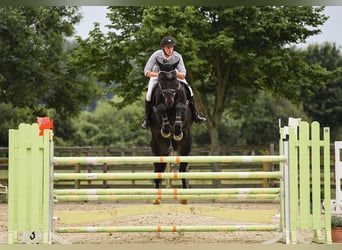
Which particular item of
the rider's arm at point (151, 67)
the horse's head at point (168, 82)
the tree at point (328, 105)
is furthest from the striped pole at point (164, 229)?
the tree at point (328, 105)

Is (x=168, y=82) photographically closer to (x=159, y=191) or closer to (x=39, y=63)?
(x=159, y=191)

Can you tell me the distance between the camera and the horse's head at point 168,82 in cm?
850

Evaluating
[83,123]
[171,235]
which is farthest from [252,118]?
[171,235]

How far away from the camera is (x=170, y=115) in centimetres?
903

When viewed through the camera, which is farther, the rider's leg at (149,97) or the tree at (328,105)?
the tree at (328,105)

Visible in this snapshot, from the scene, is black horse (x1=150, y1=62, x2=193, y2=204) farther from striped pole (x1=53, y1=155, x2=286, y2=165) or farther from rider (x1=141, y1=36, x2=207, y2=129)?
striped pole (x1=53, y1=155, x2=286, y2=165)

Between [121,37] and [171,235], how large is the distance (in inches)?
437

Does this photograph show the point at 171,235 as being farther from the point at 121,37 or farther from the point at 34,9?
the point at 34,9

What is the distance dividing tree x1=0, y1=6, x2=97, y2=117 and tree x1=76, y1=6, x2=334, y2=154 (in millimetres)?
1407

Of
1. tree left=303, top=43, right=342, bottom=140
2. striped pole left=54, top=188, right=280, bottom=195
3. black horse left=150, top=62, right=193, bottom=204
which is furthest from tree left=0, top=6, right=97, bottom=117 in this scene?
tree left=303, top=43, right=342, bottom=140

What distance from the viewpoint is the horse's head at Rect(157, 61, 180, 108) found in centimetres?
850

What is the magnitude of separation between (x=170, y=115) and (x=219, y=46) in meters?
8.84

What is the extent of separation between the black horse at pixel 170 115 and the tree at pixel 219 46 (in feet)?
25.9

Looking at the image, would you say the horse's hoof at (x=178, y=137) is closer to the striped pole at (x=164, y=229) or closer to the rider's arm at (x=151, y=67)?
the rider's arm at (x=151, y=67)
